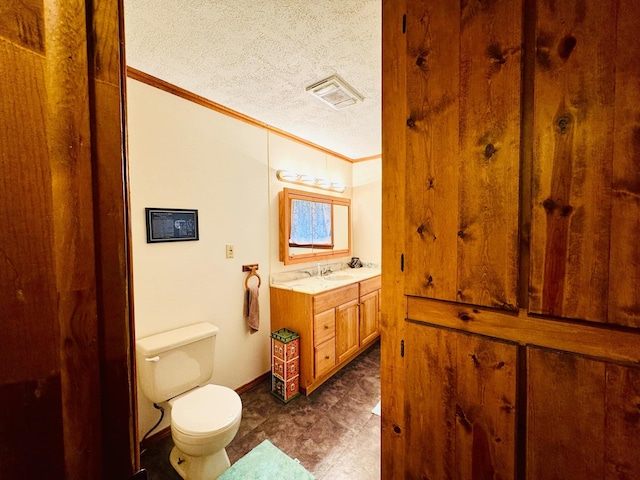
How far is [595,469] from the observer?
Result: 77cm

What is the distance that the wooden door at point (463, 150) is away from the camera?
2.84 feet

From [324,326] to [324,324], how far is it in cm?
2

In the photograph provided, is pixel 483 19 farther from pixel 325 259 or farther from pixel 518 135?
pixel 325 259

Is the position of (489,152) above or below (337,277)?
above

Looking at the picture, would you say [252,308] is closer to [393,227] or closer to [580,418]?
[393,227]

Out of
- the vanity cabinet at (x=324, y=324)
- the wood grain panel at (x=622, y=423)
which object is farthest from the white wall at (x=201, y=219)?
the wood grain panel at (x=622, y=423)

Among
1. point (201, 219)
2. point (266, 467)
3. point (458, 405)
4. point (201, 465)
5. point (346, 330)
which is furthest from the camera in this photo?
point (346, 330)

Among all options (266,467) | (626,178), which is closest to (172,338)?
(266,467)

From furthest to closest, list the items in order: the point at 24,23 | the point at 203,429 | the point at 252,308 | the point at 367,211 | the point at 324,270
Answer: the point at 367,211, the point at 324,270, the point at 252,308, the point at 203,429, the point at 24,23

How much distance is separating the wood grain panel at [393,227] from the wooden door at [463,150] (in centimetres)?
4

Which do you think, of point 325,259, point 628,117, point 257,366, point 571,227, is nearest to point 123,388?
point 571,227

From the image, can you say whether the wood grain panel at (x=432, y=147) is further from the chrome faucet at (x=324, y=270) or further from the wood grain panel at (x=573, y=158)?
the chrome faucet at (x=324, y=270)

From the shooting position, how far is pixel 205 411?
155 centimetres

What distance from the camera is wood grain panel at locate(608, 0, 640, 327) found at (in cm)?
70
